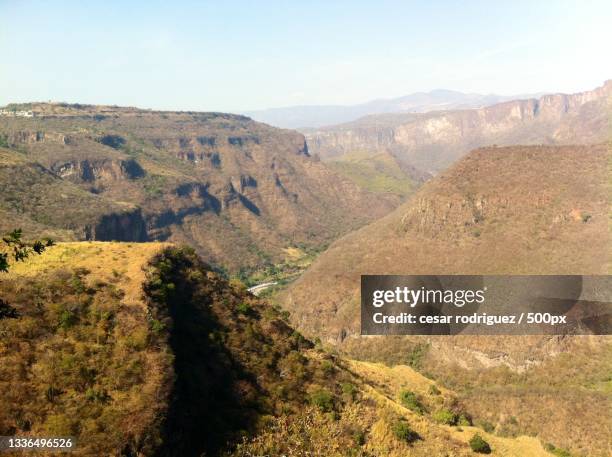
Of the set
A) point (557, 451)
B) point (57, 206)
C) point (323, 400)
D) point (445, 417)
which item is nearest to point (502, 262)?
point (557, 451)

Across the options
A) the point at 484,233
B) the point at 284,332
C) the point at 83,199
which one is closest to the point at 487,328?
the point at 484,233

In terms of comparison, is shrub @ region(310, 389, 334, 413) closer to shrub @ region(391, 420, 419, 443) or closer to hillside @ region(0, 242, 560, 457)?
hillside @ region(0, 242, 560, 457)

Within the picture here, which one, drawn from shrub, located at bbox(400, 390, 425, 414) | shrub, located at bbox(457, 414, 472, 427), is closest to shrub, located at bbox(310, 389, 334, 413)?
shrub, located at bbox(400, 390, 425, 414)

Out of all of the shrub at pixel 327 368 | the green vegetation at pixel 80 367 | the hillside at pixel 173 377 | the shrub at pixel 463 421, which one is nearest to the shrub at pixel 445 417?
the hillside at pixel 173 377

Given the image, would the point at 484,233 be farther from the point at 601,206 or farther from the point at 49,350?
the point at 49,350

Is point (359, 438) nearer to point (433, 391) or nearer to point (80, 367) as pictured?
point (80, 367)

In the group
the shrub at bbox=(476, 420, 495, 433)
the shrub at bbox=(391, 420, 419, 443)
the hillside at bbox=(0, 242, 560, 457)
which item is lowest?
the shrub at bbox=(476, 420, 495, 433)
